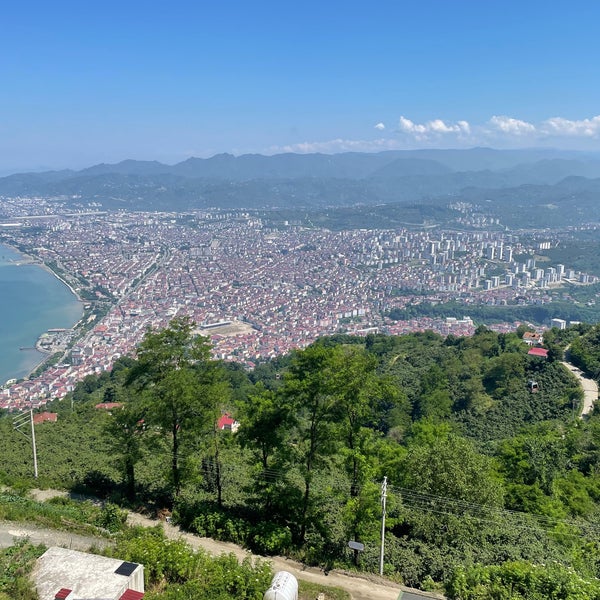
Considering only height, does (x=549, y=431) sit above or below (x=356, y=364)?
below

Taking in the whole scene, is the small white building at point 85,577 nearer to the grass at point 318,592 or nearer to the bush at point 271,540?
the grass at point 318,592

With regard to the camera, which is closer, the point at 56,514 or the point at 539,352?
the point at 56,514

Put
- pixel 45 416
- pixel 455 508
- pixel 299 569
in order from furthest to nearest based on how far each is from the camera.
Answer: pixel 45 416 < pixel 455 508 < pixel 299 569

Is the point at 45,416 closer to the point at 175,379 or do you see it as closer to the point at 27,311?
the point at 175,379

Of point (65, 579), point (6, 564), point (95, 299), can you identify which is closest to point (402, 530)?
point (65, 579)

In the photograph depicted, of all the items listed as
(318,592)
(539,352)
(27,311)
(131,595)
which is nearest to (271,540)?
(318,592)

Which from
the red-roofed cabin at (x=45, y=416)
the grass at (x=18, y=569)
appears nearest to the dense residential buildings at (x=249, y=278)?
the red-roofed cabin at (x=45, y=416)

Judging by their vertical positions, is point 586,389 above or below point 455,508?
below

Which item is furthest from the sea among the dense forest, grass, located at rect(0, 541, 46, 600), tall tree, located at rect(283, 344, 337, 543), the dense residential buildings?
tall tree, located at rect(283, 344, 337, 543)

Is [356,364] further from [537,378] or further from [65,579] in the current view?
[537,378]
